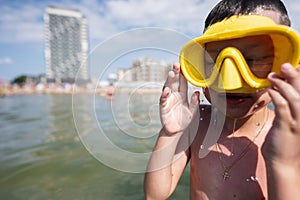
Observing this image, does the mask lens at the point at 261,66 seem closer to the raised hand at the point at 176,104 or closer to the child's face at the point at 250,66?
the child's face at the point at 250,66

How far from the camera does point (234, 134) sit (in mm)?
1235

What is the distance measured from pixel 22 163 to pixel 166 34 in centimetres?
237

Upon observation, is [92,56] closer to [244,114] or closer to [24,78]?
[244,114]

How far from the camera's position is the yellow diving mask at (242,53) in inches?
32.8

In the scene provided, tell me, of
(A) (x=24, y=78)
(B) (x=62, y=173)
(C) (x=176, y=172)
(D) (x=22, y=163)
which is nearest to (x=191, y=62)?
(C) (x=176, y=172)

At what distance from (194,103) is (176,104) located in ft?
0.32

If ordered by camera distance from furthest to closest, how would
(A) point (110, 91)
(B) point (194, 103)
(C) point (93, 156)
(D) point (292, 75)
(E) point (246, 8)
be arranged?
(A) point (110, 91), (C) point (93, 156), (B) point (194, 103), (E) point (246, 8), (D) point (292, 75)

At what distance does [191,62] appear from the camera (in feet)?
3.52

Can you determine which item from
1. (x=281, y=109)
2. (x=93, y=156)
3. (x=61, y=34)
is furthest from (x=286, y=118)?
(x=61, y=34)

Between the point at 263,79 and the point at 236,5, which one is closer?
the point at 263,79

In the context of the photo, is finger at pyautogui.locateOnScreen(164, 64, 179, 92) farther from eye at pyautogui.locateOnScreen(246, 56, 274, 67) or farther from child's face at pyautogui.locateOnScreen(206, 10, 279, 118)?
eye at pyautogui.locateOnScreen(246, 56, 274, 67)

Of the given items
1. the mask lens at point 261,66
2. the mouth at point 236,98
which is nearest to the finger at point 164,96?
the mouth at point 236,98

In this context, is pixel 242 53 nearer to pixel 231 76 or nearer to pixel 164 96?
pixel 231 76

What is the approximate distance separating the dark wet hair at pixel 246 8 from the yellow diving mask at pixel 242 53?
55 millimetres
